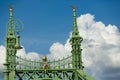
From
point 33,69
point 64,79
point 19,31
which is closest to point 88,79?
point 64,79

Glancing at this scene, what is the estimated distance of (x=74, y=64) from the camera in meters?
68.3

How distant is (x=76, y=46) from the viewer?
70.1 metres

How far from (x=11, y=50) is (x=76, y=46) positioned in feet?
35.5

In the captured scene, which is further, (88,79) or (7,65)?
(7,65)

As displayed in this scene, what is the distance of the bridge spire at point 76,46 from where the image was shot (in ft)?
225

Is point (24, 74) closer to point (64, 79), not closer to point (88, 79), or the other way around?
point (64, 79)

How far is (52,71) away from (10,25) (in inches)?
405

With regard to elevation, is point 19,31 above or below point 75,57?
above

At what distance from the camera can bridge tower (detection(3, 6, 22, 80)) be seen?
66750 mm

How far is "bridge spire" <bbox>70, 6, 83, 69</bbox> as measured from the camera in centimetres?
6859

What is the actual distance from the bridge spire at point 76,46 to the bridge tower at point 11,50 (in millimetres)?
9379

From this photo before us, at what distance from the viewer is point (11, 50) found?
6812 cm

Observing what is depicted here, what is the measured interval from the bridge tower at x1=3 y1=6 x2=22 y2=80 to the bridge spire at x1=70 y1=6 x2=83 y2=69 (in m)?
9.38

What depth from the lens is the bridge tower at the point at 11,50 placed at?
219ft
